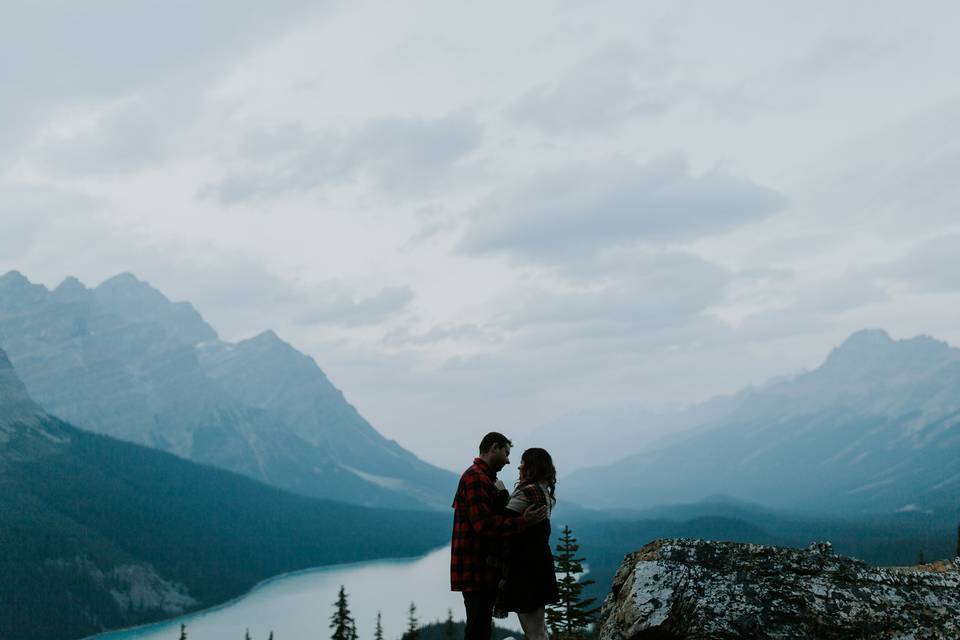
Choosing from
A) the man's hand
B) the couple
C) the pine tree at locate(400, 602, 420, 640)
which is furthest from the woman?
the pine tree at locate(400, 602, 420, 640)

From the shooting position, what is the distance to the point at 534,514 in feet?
31.9

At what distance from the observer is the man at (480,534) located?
9906 mm

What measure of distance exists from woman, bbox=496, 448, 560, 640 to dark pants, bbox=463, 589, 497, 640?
0.16 m

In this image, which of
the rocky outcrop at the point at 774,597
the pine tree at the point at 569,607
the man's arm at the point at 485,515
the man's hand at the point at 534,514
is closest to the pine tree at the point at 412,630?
the pine tree at the point at 569,607

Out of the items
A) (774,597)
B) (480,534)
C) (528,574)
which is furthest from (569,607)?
(774,597)

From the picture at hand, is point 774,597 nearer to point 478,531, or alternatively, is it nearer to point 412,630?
point 478,531

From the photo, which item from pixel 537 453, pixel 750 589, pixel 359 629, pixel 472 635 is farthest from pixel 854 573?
pixel 359 629

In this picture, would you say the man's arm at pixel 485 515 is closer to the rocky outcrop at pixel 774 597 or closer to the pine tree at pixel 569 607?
the rocky outcrop at pixel 774 597

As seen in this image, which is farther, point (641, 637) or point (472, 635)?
point (472, 635)

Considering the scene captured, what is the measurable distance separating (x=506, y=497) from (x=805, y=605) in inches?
150

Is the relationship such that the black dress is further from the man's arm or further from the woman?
the man's arm

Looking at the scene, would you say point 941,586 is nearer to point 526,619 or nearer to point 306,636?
point 526,619

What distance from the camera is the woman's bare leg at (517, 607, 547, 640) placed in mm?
10125

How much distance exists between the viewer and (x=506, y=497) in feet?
33.8
